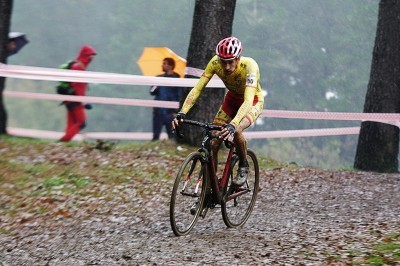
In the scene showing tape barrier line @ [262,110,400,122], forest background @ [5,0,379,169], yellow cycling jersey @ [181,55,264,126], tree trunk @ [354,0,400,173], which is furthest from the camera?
forest background @ [5,0,379,169]

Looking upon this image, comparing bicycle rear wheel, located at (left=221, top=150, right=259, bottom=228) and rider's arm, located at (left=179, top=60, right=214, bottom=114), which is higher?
rider's arm, located at (left=179, top=60, right=214, bottom=114)

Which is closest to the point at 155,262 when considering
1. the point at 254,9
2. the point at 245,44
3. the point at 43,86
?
the point at 245,44

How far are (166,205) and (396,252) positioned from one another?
3884 millimetres

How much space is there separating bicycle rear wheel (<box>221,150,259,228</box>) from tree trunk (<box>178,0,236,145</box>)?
→ 3.08 metres

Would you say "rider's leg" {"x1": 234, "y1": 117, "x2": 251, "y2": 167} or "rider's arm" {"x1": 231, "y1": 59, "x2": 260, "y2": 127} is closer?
"rider's arm" {"x1": 231, "y1": 59, "x2": 260, "y2": 127}

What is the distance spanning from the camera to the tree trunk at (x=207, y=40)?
1238 cm

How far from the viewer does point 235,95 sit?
28.2 ft

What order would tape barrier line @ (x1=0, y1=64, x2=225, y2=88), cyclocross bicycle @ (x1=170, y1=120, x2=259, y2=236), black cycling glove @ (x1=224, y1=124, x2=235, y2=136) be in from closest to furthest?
black cycling glove @ (x1=224, y1=124, x2=235, y2=136), cyclocross bicycle @ (x1=170, y1=120, x2=259, y2=236), tape barrier line @ (x1=0, y1=64, x2=225, y2=88)

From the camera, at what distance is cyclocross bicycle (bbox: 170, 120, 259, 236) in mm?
7746

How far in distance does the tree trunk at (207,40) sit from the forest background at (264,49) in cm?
2387

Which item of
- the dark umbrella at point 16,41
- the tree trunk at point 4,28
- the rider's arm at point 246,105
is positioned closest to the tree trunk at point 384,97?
the rider's arm at point 246,105

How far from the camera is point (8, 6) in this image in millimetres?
13336

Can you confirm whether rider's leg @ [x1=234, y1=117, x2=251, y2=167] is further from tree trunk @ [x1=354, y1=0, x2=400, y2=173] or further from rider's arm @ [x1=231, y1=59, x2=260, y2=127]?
tree trunk @ [x1=354, y1=0, x2=400, y2=173]

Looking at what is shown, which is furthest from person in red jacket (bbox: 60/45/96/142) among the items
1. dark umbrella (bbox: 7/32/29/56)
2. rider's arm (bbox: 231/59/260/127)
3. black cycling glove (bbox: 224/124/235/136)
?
black cycling glove (bbox: 224/124/235/136)
